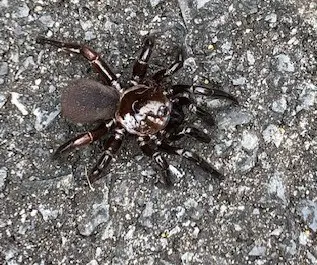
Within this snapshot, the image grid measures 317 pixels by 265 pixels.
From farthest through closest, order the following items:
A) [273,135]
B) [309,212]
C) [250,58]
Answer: [250,58] → [273,135] → [309,212]

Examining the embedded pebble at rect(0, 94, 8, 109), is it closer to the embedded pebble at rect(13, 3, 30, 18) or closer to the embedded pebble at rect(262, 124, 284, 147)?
the embedded pebble at rect(13, 3, 30, 18)

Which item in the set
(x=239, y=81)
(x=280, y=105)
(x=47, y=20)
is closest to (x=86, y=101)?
(x=47, y=20)

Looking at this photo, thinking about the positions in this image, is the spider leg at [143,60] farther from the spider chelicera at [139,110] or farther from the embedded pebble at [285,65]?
the embedded pebble at [285,65]

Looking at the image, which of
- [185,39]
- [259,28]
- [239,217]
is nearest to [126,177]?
[239,217]

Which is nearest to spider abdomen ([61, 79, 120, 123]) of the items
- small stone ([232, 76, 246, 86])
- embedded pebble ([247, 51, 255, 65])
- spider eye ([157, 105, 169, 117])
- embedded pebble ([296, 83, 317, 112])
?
spider eye ([157, 105, 169, 117])

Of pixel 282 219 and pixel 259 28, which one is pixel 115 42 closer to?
pixel 259 28

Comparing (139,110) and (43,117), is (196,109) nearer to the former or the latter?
(139,110)

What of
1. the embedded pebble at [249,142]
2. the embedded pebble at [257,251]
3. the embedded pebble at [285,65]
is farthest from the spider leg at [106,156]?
the embedded pebble at [285,65]
